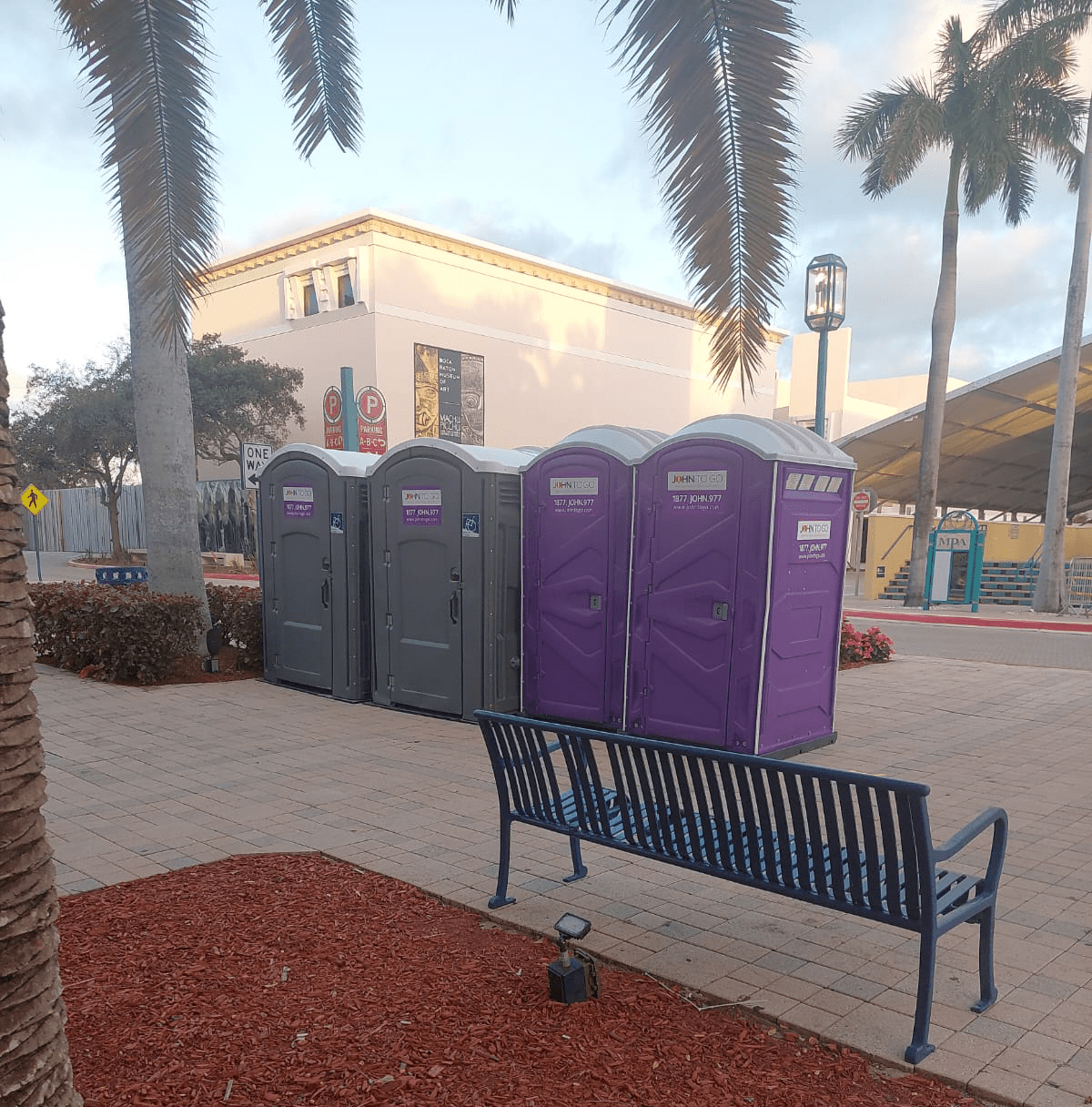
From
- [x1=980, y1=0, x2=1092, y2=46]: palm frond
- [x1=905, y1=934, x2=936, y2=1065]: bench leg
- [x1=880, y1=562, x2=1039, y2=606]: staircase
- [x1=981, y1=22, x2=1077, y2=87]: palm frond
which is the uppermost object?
[x1=980, y1=0, x2=1092, y2=46]: palm frond

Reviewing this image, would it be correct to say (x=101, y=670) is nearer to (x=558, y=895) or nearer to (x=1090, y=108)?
(x=558, y=895)

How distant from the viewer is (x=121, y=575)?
1156cm

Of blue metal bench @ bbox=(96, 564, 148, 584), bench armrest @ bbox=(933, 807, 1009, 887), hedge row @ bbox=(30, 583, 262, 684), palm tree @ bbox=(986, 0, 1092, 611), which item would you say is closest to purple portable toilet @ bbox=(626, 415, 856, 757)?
bench armrest @ bbox=(933, 807, 1009, 887)

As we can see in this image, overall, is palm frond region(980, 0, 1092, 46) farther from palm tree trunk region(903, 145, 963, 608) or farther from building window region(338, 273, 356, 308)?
building window region(338, 273, 356, 308)

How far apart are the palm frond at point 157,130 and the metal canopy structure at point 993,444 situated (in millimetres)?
22676

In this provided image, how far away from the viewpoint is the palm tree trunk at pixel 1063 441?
65.9 ft

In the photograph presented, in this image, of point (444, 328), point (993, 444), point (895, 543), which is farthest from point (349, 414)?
point (993, 444)

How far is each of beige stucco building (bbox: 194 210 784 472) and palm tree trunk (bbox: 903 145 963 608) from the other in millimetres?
10332

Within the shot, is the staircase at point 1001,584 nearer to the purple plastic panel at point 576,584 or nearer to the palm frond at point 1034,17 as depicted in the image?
the palm frond at point 1034,17

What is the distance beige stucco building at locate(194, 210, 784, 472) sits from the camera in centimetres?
3472

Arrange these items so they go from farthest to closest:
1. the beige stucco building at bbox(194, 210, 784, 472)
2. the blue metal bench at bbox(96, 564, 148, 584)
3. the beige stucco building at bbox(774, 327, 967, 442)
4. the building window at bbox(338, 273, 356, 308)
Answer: the beige stucco building at bbox(774, 327, 967, 442)
the building window at bbox(338, 273, 356, 308)
the beige stucco building at bbox(194, 210, 784, 472)
the blue metal bench at bbox(96, 564, 148, 584)

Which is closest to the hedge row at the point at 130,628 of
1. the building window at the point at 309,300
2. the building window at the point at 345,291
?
the building window at the point at 345,291

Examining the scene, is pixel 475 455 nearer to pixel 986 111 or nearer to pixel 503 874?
pixel 503 874

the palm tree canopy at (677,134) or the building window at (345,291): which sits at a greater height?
the building window at (345,291)
